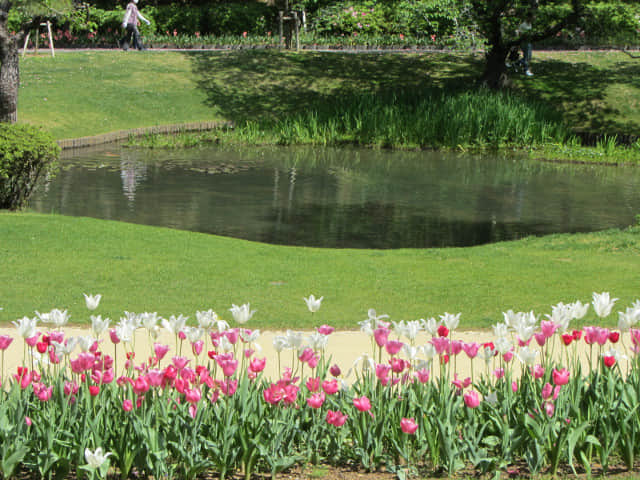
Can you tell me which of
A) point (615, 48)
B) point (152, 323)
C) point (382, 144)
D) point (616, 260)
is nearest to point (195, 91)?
point (382, 144)

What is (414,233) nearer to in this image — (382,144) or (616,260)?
(616,260)

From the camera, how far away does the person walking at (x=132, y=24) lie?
35.2m

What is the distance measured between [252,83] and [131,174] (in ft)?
39.8

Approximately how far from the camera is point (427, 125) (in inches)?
1050

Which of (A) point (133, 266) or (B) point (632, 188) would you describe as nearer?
(A) point (133, 266)

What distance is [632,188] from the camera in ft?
68.5

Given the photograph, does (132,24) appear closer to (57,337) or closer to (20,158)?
(20,158)

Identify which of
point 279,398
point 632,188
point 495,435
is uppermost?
Result: point 279,398

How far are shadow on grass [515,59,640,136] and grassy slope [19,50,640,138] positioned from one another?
4 centimetres

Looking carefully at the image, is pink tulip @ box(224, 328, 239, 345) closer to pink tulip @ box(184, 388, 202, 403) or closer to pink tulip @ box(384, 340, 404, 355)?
pink tulip @ box(184, 388, 202, 403)

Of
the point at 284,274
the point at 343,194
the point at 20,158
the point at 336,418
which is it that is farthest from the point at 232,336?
the point at 343,194

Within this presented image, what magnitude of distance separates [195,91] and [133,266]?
2031cm

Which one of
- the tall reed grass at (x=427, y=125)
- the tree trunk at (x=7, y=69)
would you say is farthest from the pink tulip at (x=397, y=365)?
the tall reed grass at (x=427, y=125)

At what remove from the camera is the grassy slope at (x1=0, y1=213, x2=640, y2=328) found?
9859 mm
